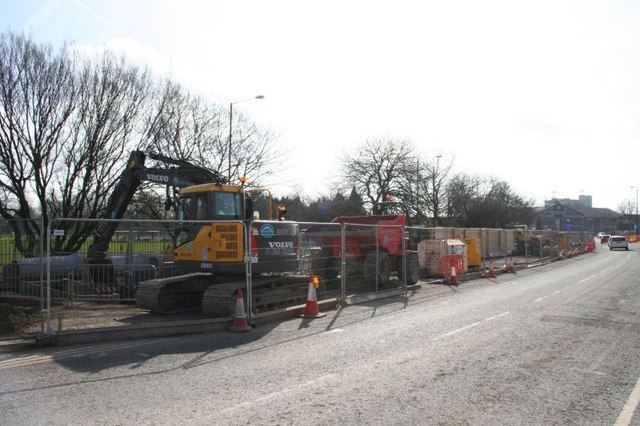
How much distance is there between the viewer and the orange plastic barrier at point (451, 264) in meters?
18.9

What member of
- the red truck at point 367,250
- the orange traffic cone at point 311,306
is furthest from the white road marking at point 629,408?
the red truck at point 367,250

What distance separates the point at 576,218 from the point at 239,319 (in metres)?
144

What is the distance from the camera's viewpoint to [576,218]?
13500 centimetres

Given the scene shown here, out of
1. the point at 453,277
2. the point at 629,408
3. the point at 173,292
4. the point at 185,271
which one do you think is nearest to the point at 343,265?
the point at 185,271

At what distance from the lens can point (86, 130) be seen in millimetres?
20891

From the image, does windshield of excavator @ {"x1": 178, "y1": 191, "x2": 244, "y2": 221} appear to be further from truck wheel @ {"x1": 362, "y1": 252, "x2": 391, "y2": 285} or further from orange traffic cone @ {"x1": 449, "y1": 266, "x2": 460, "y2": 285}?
orange traffic cone @ {"x1": 449, "y1": 266, "x2": 460, "y2": 285}

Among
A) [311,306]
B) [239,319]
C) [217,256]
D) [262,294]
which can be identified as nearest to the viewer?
[239,319]

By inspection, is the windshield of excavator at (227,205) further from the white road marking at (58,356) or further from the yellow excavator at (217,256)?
the white road marking at (58,356)

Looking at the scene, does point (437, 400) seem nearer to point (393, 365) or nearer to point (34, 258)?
point (393, 365)

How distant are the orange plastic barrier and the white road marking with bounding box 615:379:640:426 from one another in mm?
12496

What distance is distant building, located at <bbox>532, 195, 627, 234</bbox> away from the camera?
128 m

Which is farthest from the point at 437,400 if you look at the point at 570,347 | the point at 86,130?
the point at 86,130

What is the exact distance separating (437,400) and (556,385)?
160 centimetres

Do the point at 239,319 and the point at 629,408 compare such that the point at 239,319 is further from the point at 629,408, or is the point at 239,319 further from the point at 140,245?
the point at 629,408
